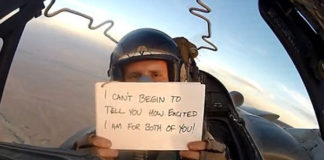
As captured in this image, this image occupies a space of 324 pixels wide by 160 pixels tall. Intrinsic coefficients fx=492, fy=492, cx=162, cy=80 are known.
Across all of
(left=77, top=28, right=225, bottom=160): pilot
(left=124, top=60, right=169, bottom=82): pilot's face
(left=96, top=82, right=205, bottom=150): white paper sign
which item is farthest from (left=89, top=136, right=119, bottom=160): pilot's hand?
(left=124, top=60, right=169, bottom=82): pilot's face

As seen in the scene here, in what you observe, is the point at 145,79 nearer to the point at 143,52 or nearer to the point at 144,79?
the point at 144,79

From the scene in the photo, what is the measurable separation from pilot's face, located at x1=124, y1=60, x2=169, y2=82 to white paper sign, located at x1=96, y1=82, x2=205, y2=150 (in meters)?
0.31

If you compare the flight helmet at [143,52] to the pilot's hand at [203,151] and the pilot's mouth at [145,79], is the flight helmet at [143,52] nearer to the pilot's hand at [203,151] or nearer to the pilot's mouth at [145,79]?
the pilot's mouth at [145,79]

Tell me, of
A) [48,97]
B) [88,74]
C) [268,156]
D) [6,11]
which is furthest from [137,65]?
[88,74]

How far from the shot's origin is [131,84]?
2.09 m

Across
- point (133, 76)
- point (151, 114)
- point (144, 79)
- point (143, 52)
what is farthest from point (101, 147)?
point (143, 52)

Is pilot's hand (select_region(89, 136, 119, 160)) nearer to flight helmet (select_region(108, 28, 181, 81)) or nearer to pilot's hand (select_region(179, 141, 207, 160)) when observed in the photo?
pilot's hand (select_region(179, 141, 207, 160))

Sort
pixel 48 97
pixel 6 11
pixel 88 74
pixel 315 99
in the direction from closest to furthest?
pixel 6 11, pixel 315 99, pixel 48 97, pixel 88 74

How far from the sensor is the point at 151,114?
2094 mm

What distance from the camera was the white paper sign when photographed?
2.05m

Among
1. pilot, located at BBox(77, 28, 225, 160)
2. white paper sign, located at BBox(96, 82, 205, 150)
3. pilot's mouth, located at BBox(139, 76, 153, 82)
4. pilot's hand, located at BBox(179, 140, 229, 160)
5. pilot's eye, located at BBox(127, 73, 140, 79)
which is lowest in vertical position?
pilot's hand, located at BBox(179, 140, 229, 160)

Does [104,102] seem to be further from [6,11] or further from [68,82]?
[68,82]

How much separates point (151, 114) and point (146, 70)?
0.38m

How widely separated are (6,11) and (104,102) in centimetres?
75
